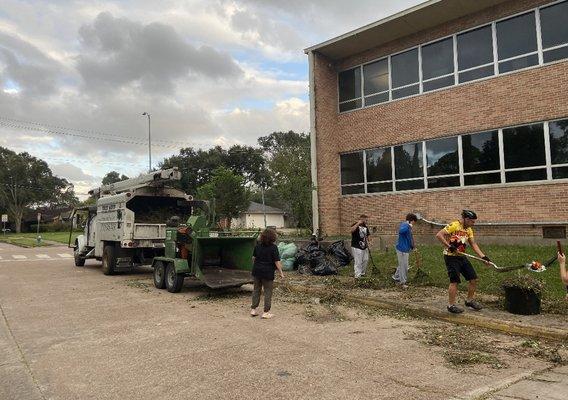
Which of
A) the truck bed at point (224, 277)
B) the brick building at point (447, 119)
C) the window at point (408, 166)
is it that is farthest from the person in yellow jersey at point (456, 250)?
the window at point (408, 166)

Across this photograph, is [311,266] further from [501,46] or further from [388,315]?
[501,46]

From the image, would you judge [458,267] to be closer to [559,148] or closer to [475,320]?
[475,320]

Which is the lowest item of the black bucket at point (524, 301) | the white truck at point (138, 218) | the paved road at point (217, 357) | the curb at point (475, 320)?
the paved road at point (217, 357)

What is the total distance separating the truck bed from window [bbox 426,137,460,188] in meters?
8.55

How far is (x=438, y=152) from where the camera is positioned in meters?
16.6

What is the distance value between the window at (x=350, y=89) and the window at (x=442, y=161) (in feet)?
12.6

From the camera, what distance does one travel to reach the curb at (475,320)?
20.8 feet

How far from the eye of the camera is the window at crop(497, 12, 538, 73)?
14.4m

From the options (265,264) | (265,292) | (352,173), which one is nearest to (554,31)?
(352,173)

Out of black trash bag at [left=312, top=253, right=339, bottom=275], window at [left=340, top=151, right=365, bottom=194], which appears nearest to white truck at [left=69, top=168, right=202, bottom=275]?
black trash bag at [left=312, top=253, right=339, bottom=275]

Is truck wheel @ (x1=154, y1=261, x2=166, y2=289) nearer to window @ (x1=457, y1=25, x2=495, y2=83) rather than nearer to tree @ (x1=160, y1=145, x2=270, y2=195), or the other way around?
window @ (x1=457, y1=25, x2=495, y2=83)

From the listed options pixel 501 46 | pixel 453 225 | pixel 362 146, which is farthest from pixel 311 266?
pixel 501 46

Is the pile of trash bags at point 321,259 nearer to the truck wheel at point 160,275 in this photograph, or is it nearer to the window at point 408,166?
the truck wheel at point 160,275

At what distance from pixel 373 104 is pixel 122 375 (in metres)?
15.7
